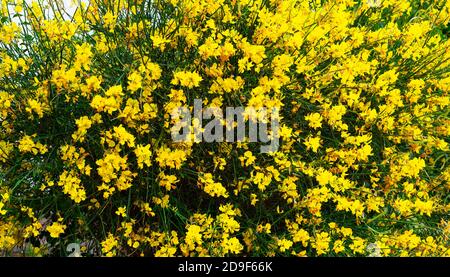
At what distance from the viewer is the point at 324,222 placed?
9.55 feet

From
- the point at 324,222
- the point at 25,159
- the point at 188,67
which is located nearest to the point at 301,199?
the point at 324,222

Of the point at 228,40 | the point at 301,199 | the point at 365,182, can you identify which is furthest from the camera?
the point at 365,182

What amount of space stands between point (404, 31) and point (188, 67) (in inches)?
54.0

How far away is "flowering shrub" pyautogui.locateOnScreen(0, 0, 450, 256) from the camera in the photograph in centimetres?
255

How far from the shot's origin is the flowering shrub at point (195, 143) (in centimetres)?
255

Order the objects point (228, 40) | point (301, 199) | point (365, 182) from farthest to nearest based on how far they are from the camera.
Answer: point (365, 182) < point (301, 199) < point (228, 40)

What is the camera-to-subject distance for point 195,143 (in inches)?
105

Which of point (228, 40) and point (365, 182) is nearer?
point (228, 40)

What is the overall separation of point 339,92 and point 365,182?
0.54 metres
